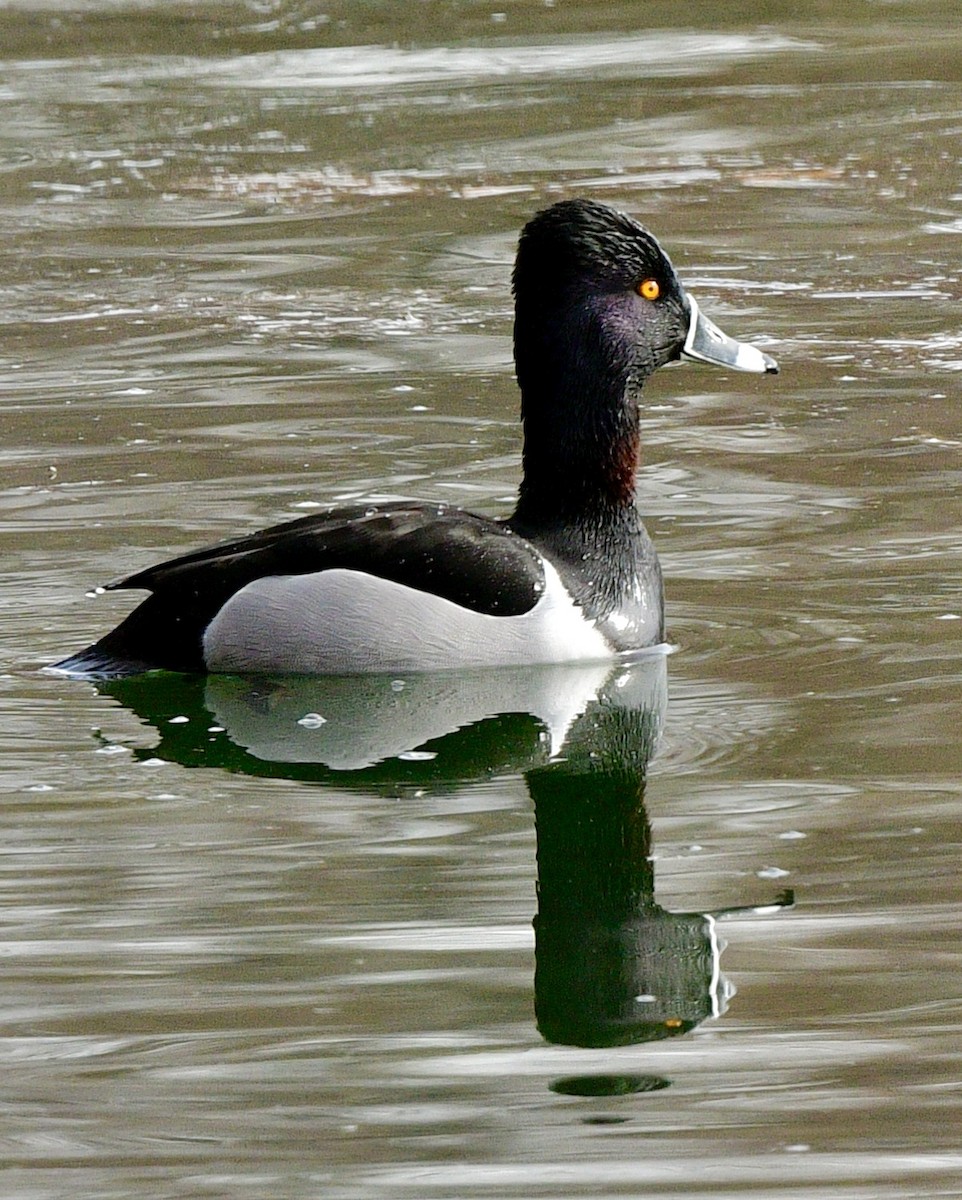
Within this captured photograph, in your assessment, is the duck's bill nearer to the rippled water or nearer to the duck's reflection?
the rippled water

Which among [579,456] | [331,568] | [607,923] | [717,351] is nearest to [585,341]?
[579,456]

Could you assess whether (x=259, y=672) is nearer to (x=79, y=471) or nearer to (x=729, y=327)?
(x=79, y=471)

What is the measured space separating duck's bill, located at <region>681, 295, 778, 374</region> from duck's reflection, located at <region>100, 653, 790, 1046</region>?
3.37 ft

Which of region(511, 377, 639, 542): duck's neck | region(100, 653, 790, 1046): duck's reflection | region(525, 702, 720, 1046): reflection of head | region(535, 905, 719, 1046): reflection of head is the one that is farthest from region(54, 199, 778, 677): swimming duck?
region(535, 905, 719, 1046): reflection of head

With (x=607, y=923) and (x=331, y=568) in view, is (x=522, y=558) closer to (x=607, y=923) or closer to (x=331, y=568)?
(x=331, y=568)

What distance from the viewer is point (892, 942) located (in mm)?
5133

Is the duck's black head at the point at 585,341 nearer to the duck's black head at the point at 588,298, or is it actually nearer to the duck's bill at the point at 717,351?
the duck's black head at the point at 588,298

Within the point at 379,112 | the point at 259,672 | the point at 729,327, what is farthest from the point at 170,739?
the point at 379,112

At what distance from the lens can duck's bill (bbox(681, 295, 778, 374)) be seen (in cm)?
778

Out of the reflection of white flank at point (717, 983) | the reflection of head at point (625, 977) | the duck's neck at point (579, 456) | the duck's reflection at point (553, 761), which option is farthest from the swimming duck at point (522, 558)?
the reflection of white flank at point (717, 983)

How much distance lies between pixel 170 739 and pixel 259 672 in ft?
1.74

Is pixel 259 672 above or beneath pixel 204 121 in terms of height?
beneath

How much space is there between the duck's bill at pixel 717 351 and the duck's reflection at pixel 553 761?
1.03 metres

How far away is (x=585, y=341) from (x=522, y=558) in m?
0.76
